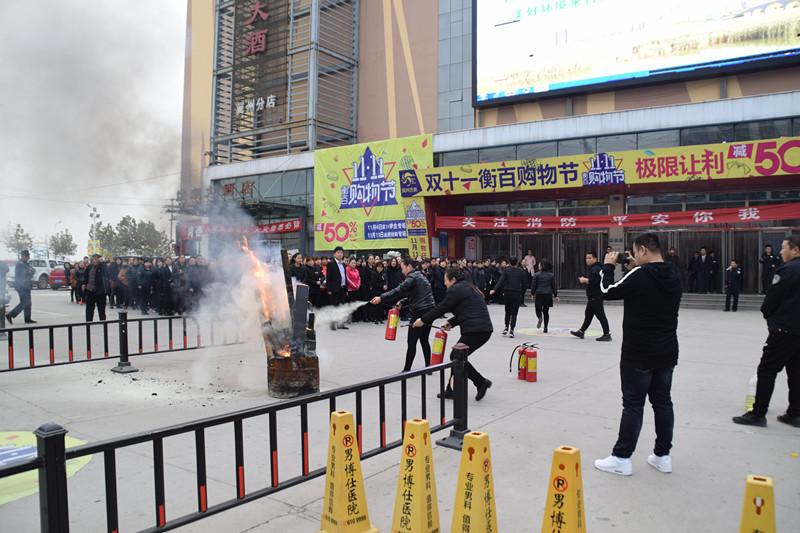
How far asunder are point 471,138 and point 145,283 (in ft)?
46.6

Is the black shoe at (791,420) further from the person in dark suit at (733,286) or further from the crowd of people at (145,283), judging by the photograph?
the person in dark suit at (733,286)

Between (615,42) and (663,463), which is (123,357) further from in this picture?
(615,42)

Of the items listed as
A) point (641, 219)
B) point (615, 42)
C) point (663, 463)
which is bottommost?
point (663, 463)

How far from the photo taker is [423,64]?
29.0m

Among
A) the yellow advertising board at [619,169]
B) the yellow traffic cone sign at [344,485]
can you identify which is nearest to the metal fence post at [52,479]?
the yellow traffic cone sign at [344,485]

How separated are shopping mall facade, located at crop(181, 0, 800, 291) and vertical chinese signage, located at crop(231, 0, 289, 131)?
0.33 feet

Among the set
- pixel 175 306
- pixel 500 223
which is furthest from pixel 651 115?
pixel 175 306

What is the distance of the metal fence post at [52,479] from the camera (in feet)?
8.45

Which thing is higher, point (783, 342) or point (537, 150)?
point (537, 150)

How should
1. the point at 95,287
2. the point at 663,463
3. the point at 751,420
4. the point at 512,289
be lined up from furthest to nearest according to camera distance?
the point at 95,287 → the point at 512,289 → the point at 751,420 → the point at 663,463

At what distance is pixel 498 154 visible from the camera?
2383 centimetres

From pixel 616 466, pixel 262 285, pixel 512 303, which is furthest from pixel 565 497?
pixel 512 303

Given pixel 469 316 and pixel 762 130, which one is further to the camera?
pixel 762 130

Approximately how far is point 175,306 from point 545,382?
13.0 metres
